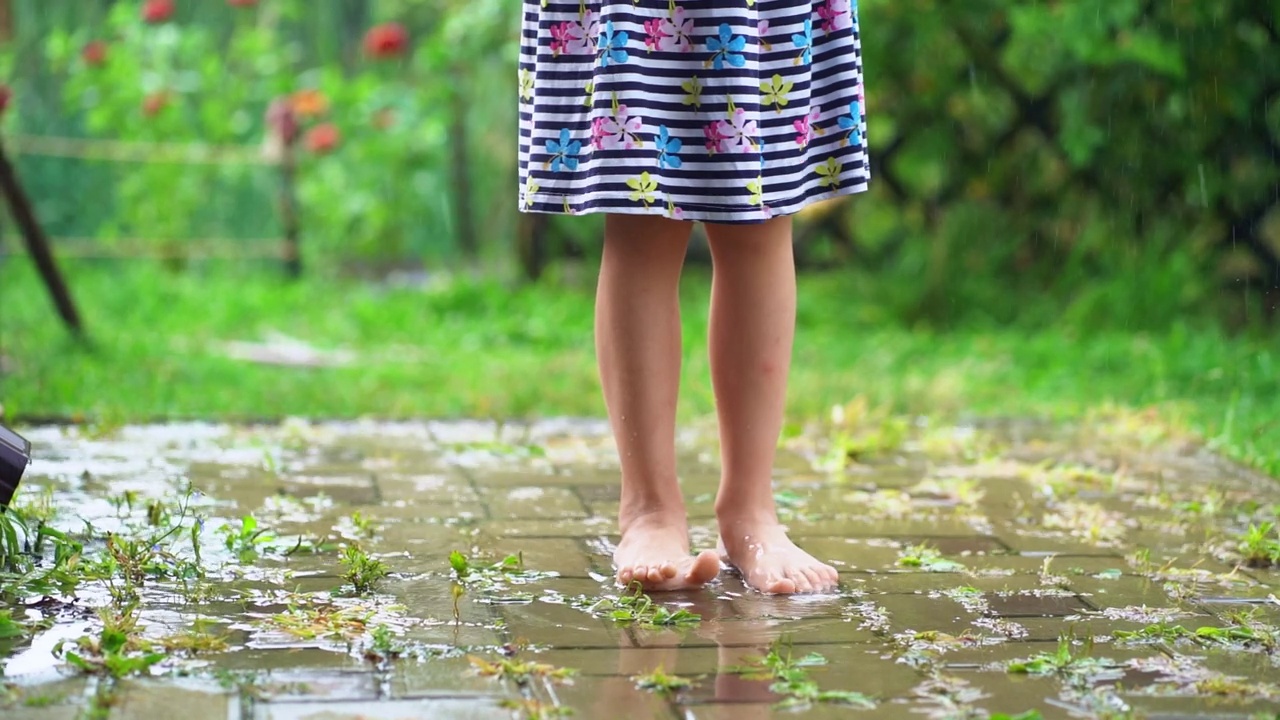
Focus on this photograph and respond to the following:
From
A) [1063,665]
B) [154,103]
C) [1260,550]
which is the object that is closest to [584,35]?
[1063,665]

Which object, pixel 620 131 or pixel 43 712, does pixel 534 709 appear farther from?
pixel 620 131

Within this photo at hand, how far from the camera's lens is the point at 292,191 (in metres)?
6.61

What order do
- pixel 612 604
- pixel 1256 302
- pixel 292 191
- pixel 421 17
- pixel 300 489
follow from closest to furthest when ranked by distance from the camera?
1. pixel 612 604
2. pixel 300 489
3. pixel 1256 302
4. pixel 292 191
5. pixel 421 17

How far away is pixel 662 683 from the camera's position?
4.97 ft

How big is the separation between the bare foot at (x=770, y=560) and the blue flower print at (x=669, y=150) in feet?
1.68

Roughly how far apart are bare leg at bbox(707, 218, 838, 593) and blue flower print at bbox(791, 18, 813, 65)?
0.22 meters

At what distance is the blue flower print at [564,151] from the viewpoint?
6.40ft

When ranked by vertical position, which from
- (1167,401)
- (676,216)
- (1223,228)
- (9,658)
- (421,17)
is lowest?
(9,658)

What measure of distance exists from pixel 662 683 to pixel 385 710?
287 millimetres

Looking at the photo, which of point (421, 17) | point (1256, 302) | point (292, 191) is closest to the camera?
point (1256, 302)

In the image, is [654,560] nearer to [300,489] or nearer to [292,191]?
[300,489]

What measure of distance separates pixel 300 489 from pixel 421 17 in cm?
541

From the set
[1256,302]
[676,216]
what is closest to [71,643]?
Answer: [676,216]

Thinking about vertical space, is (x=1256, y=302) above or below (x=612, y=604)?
above
